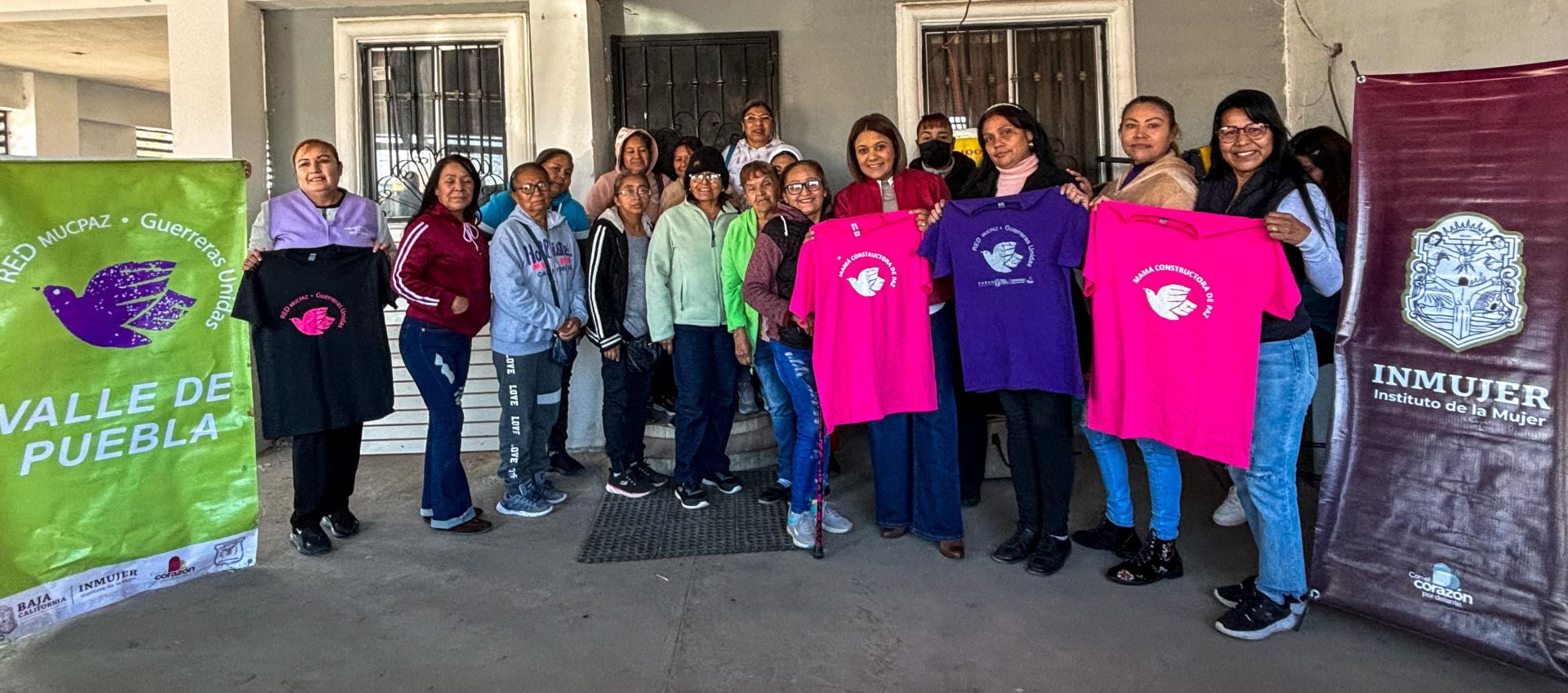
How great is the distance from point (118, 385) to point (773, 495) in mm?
2724

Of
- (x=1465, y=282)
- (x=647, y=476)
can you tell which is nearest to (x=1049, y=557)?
(x=1465, y=282)

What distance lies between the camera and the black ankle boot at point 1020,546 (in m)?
3.52

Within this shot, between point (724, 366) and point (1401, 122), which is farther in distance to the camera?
point (724, 366)

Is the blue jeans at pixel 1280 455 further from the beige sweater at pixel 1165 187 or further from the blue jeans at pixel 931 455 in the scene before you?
the blue jeans at pixel 931 455

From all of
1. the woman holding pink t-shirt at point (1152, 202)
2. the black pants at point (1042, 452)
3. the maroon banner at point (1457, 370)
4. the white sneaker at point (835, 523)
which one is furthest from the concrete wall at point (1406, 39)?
the white sneaker at point (835, 523)

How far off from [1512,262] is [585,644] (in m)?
3.04

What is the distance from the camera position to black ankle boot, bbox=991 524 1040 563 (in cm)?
352

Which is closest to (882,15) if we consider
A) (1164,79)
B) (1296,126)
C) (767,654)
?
(1164,79)

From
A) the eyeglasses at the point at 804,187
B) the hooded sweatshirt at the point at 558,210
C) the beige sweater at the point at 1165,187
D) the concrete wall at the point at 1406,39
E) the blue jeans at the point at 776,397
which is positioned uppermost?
the concrete wall at the point at 1406,39

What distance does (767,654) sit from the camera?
2.77m

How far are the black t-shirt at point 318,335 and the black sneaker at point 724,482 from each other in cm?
165

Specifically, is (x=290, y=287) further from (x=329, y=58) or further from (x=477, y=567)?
(x=329, y=58)

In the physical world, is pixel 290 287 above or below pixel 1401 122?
below

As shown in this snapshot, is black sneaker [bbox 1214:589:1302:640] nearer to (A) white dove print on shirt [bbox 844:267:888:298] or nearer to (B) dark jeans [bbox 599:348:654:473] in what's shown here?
(A) white dove print on shirt [bbox 844:267:888:298]
